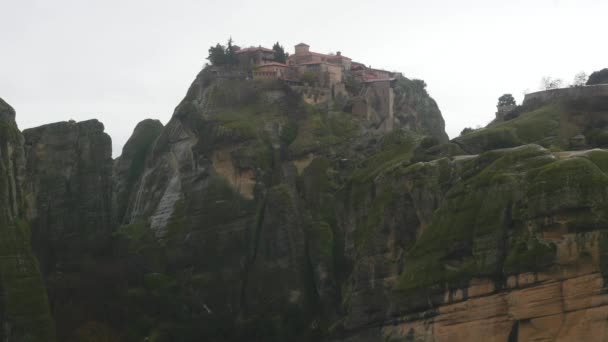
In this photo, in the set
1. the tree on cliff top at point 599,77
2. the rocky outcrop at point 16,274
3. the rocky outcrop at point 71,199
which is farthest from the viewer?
the rocky outcrop at point 71,199

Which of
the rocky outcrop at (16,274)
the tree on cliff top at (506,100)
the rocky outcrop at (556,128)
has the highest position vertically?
the tree on cliff top at (506,100)

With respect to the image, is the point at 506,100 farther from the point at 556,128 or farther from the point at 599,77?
the point at 556,128

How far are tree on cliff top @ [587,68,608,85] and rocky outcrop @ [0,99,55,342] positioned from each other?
40939 mm

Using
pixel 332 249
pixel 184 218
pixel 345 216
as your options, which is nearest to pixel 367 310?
pixel 345 216

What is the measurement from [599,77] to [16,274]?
4362 centimetres

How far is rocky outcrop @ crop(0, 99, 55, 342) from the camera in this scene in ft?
351

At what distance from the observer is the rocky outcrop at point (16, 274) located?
107 meters

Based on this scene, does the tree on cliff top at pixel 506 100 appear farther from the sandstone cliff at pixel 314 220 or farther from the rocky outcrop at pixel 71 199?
the rocky outcrop at pixel 71 199

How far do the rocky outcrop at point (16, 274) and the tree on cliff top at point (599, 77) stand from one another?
40.9 metres

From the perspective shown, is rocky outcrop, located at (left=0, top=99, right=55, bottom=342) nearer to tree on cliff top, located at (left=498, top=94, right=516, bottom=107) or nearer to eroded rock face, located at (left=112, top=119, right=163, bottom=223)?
eroded rock face, located at (left=112, top=119, right=163, bottom=223)

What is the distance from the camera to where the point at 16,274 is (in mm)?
108062

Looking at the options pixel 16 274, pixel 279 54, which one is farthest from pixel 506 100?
pixel 16 274

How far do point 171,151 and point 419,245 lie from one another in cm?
5422

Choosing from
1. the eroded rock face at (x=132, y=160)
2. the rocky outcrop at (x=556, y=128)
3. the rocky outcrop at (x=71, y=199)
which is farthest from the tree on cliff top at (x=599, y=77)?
the eroded rock face at (x=132, y=160)
